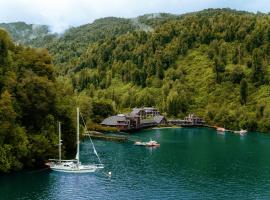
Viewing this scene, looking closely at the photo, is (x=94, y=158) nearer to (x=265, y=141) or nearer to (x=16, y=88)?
(x=16, y=88)

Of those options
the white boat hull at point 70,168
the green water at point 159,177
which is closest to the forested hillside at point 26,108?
the white boat hull at point 70,168

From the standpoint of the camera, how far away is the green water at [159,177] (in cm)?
8381

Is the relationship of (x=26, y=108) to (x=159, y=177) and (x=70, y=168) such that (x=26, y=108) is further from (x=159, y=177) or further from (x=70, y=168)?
(x=159, y=177)

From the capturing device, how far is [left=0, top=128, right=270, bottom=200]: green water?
83.8m

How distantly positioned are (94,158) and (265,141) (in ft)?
250

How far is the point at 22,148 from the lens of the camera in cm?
9506

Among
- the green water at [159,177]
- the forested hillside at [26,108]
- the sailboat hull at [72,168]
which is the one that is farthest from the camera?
the sailboat hull at [72,168]

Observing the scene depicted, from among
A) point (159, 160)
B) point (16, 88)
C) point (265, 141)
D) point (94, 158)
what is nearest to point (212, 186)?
point (159, 160)

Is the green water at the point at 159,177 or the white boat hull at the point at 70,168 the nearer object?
the green water at the point at 159,177

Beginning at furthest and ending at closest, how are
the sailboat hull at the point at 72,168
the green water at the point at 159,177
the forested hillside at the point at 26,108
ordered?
the sailboat hull at the point at 72,168
the forested hillside at the point at 26,108
the green water at the point at 159,177

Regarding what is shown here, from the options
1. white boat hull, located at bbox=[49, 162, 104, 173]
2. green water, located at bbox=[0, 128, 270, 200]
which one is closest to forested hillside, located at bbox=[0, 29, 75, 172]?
white boat hull, located at bbox=[49, 162, 104, 173]

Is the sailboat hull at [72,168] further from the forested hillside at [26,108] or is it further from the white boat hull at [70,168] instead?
the forested hillside at [26,108]

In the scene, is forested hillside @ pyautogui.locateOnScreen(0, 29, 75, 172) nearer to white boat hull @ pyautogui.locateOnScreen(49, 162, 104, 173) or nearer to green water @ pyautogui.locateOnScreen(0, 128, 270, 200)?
white boat hull @ pyautogui.locateOnScreen(49, 162, 104, 173)

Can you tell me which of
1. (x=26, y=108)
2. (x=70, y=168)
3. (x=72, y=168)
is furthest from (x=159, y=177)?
(x=26, y=108)
